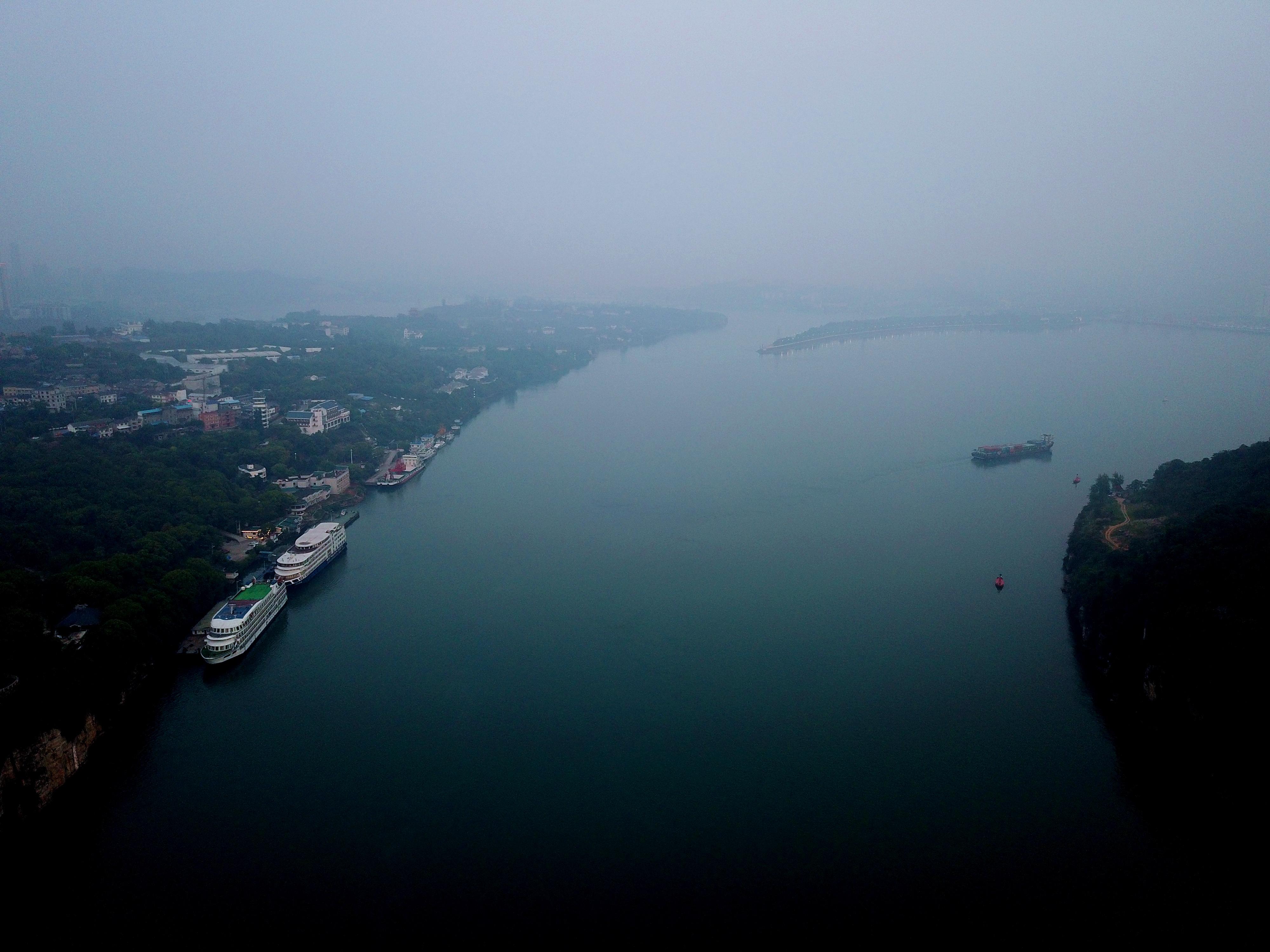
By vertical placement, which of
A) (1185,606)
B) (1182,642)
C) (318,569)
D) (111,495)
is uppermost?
(111,495)

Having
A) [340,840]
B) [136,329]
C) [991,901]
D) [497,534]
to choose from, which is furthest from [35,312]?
[991,901]

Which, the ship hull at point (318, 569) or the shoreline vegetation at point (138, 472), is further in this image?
the ship hull at point (318, 569)

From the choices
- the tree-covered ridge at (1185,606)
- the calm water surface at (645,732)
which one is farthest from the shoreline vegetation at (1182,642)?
the calm water surface at (645,732)

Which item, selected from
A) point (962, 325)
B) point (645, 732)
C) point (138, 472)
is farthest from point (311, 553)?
point (962, 325)

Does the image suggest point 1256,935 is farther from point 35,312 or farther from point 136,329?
point 35,312

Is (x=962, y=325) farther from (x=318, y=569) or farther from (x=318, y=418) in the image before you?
(x=318, y=569)

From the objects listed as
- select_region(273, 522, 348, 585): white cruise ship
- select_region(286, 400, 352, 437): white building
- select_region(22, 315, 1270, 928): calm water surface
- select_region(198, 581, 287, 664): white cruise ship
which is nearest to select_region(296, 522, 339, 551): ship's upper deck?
select_region(273, 522, 348, 585): white cruise ship

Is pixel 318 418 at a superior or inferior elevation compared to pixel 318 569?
superior

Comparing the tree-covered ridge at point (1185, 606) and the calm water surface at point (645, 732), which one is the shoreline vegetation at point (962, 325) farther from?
the tree-covered ridge at point (1185, 606)
